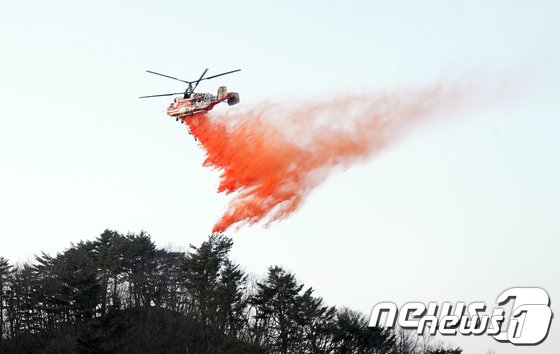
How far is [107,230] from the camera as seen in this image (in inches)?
3959

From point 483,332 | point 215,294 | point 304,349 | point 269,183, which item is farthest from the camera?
point 215,294

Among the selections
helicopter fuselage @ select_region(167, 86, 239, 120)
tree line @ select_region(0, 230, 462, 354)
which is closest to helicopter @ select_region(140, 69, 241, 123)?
helicopter fuselage @ select_region(167, 86, 239, 120)

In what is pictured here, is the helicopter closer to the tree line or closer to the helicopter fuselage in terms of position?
the helicopter fuselage

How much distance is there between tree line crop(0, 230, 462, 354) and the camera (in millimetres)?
72750

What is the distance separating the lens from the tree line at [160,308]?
72.8 metres

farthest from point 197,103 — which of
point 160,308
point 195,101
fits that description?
point 160,308

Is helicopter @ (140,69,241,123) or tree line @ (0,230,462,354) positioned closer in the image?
helicopter @ (140,69,241,123)

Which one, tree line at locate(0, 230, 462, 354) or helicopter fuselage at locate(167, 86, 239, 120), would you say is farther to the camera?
tree line at locate(0, 230, 462, 354)

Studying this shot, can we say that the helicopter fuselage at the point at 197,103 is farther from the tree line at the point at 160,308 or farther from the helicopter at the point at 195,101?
the tree line at the point at 160,308

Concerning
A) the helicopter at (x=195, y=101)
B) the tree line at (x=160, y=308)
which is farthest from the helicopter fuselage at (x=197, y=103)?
the tree line at (x=160, y=308)

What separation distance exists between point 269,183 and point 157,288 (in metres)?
46.8

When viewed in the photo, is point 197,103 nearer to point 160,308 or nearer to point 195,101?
point 195,101

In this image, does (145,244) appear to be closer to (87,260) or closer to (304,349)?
(87,260)

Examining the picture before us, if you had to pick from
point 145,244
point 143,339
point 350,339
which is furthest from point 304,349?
point 145,244
